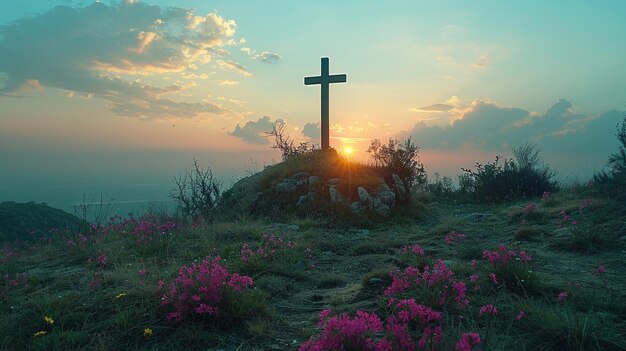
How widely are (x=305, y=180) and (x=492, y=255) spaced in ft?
23.1

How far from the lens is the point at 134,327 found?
3340 mm

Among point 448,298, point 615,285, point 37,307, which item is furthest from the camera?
point 615,285

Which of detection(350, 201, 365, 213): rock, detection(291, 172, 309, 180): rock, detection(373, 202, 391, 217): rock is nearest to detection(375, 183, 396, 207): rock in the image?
detection(373, 202, 391, 217): rock

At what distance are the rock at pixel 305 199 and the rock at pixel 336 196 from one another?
1.43 ft

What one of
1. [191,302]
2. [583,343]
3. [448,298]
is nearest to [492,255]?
[448,298]

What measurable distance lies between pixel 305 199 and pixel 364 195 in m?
1.31

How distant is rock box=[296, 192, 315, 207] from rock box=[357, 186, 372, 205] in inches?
40.5

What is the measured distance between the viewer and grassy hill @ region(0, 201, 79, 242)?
14.3 meters

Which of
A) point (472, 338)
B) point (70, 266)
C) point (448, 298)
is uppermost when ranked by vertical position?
point (472, 338)

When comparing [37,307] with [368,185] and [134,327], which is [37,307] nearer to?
[134,327]

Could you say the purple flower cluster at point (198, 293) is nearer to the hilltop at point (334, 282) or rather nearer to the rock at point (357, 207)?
the hilltop at point (334, 282)

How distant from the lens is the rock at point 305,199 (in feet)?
32.5

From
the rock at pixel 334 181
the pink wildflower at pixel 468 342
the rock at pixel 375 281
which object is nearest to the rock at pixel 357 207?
the rock at pixel 334 181

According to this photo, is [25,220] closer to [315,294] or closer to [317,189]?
[317,189]
